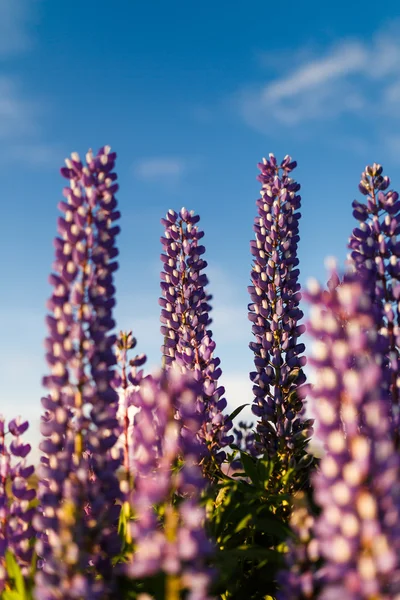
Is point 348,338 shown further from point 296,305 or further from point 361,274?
point 296,305

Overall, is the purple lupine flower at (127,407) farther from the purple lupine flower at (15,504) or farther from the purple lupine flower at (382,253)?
the purple lupine flower at (382,253)

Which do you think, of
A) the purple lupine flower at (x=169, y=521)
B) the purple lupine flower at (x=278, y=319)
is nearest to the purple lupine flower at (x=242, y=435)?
the purple lupine flower at (x=278, y=319)

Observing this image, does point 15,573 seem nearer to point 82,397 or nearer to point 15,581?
point 15,581

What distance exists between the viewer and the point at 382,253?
4.64 m

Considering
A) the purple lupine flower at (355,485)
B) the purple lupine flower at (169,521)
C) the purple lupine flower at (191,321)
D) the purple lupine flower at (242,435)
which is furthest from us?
the purple lupine flower at (242,435)

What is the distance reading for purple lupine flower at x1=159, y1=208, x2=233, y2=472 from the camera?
6.11 metres

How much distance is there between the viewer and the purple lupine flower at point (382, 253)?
407 centimetres

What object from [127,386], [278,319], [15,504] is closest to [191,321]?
[278,319]

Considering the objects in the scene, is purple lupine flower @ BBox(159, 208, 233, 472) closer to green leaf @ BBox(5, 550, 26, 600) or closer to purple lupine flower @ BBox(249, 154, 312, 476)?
purple lupine flower @ BBox(249, 154, 312, 476)

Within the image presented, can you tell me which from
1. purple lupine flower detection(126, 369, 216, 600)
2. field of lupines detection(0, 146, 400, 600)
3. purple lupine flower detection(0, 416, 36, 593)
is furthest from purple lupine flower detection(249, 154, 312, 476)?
purple lupine flower detection(126, 369, 216, 600)

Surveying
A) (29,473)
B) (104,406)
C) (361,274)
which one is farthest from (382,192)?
(29,473)

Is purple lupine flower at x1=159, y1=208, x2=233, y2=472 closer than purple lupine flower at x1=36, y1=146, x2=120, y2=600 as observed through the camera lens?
No

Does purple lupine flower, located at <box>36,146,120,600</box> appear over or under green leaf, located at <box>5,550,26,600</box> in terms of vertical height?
over

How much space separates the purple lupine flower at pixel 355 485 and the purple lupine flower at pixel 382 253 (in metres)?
1.17
